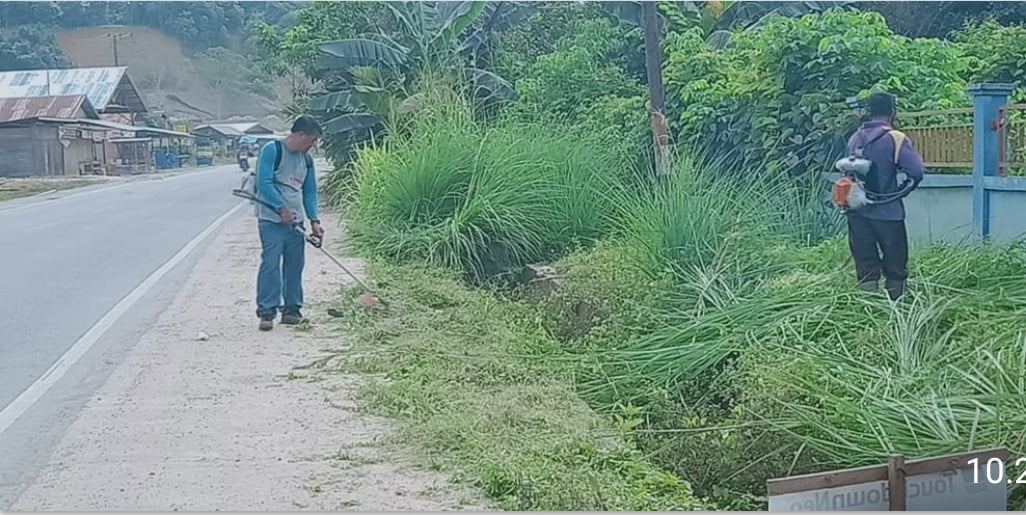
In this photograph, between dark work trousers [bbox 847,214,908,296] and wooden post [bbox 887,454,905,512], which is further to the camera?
dark work trousers [bbox 847,214,908,296]

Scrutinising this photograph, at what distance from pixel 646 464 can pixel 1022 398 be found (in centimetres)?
152

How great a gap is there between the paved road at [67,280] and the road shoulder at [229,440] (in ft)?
0.69

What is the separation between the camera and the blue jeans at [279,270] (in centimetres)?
859

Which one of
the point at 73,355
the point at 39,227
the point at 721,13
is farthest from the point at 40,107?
the point at 73,355

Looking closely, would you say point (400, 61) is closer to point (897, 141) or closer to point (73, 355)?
point (73, 355)

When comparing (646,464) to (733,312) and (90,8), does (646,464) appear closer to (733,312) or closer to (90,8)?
(733,312)

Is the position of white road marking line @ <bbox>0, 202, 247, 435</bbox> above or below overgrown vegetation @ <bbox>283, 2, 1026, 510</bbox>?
below

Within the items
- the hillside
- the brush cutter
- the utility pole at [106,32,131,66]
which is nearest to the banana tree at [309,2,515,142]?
the hillside

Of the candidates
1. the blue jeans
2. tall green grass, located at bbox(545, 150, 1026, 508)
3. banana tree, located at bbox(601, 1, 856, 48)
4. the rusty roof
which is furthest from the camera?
the rusty roof

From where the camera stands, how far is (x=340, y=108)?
66.9 feet

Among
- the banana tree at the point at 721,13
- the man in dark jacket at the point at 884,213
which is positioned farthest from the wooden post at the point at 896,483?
the banana tree at the point at 721,13

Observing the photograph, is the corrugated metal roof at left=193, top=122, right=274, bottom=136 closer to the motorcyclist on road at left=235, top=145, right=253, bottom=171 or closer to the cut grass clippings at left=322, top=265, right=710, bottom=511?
the motorcyclist on road at left=235, top=145, right=253, bottom=171

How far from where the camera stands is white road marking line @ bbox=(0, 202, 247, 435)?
21.1ft

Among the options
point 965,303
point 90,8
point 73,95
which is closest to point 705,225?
point 965,303
